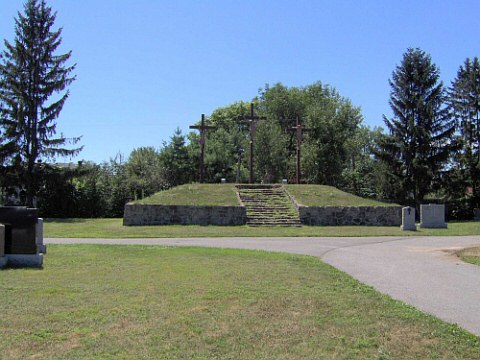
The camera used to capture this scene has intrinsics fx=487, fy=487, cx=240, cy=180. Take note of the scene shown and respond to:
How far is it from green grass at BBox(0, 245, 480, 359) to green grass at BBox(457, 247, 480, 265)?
3.95 meters

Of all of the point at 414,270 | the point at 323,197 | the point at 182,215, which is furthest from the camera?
the point at 323,197

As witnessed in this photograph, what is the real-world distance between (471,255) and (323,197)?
1547cm

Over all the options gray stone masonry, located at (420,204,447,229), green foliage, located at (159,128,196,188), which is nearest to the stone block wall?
gray stone masonry, located at (420,204,447,229)

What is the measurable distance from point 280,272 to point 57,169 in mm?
27852

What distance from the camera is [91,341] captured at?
460 centimetres

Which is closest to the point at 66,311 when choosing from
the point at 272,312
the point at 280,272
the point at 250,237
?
the point at 272,312

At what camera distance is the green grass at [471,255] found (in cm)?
1059

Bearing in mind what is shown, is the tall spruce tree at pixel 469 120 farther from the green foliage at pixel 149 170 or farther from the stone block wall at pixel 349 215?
the green foliage at pixel 149 170

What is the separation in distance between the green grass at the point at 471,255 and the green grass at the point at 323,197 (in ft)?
39.7

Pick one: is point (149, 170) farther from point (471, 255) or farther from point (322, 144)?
point (471, 255)

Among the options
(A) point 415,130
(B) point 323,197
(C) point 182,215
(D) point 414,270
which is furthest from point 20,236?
(A) point 415,130

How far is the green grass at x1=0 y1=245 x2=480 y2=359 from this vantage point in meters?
4.43

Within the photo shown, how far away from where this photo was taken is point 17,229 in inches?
376

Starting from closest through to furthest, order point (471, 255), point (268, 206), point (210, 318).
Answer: point (210, 318) < point (471, 255) < point (268, 206)
